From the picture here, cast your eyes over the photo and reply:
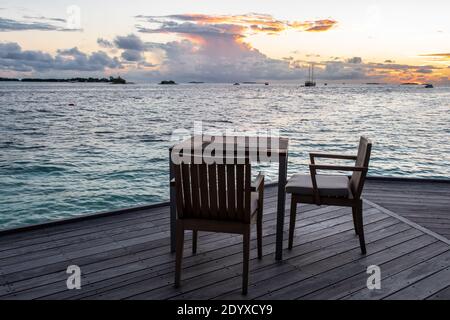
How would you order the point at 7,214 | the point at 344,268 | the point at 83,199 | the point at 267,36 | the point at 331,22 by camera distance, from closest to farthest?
the point at 344,268
the point at 7,214
the point at 83,199
the point at 331,22
the point at 267,36

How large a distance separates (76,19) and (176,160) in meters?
1.69

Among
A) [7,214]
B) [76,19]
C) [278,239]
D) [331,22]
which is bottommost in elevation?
[7,214]

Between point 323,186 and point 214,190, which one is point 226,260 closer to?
point 214,190

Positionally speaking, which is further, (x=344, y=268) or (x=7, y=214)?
(x=7, y=214)

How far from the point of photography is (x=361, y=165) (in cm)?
304

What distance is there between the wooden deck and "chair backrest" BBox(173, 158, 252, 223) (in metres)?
0.46

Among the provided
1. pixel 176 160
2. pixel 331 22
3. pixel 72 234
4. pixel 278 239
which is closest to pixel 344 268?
pixel 278 239

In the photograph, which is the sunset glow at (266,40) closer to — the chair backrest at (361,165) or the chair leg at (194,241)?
the chair backrest at (361,165)

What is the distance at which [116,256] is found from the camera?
293cm

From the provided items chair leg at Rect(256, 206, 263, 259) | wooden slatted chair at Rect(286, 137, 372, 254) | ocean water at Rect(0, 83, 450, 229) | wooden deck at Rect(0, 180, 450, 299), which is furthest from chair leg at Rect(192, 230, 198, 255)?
ocean water at Rect(0, 83, 450, 229)

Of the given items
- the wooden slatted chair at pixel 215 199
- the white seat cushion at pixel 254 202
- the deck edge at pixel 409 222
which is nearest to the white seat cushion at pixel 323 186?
the white seat cushion at pixel 254 202

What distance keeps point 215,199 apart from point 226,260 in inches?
26.3

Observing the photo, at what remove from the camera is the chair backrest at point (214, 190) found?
232 centimetres
